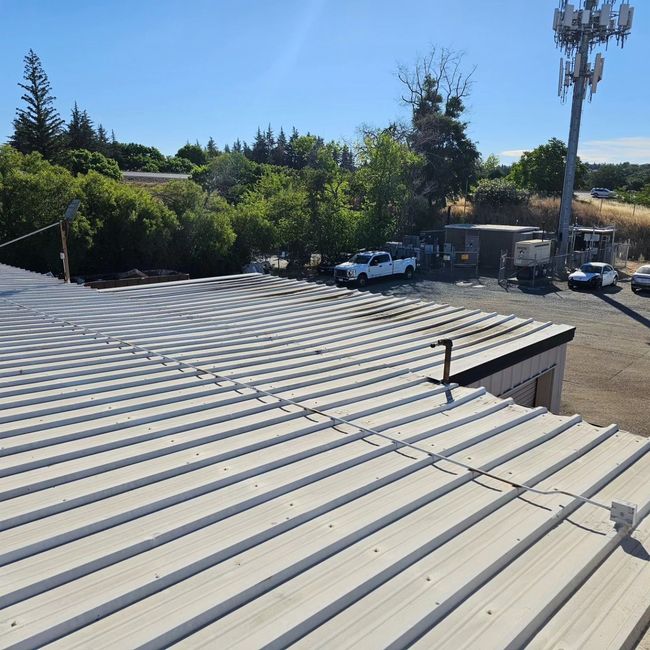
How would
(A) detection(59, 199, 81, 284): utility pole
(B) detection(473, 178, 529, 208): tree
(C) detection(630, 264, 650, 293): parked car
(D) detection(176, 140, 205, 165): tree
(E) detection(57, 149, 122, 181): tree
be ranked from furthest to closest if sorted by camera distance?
(D) detection(176, 140, 205, 165): tree, (E) detection(57, 149, 122, 181): tree, (B) detection(473, 178, 529, 208): tree, (C) detection(630, 264, 650, 293): parked car, (A) detection(59, 199, 81, 284): utility pole

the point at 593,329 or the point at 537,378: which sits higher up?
the point at 537,378

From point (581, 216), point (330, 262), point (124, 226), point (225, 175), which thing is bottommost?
point (330, 262)

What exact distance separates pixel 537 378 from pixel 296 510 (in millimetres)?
8317

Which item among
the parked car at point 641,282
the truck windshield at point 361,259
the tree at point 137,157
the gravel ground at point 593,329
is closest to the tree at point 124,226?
the truck windshield at point 361,259

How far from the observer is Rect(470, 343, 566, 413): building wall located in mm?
9688

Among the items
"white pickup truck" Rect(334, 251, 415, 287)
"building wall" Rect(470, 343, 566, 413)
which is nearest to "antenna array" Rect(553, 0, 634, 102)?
"white pickup truck" Rect(334, 251, 415, 287)

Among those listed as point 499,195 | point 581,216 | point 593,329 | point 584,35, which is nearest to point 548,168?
point 499,195

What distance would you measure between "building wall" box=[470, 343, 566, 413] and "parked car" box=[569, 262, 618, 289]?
20.3 m

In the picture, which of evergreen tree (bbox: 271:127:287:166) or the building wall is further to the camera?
evergreen tree (bbox: 271:127:287:166)

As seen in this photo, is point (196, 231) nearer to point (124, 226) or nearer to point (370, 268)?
point (124, 226)

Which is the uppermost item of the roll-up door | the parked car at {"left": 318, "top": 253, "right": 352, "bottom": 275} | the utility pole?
the utility pole

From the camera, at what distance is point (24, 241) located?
25203mm

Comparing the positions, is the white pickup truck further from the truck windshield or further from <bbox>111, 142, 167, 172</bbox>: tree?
<bbox>111, 142, 167, 172</bbox>: tree

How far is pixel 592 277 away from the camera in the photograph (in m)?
30.5
